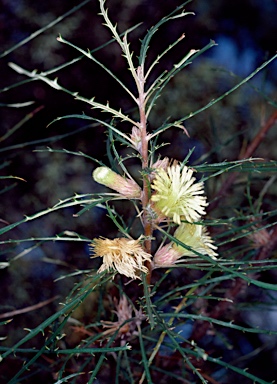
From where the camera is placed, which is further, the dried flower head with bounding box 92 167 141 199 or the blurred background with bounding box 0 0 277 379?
the blurred background with bounding box 0 0 277 379

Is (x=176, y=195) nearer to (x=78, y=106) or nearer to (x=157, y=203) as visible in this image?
(x=157, y=203)

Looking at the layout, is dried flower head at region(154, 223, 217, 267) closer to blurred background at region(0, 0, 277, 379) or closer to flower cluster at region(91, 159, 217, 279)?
flower cluster at region(91, 159, 217, 279)

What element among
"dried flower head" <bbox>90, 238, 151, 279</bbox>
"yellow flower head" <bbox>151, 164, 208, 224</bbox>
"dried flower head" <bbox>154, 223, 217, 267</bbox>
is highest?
"yellow flower head" <bbox>151, 164, 208, 224</bbox>

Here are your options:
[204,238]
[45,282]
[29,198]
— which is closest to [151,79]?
[29,198]

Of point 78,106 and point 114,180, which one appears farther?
point 78,106

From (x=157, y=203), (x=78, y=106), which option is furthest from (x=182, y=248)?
(x=78, y=106)

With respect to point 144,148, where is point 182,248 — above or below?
below

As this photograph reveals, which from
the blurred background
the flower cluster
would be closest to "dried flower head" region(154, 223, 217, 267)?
the flower cluster

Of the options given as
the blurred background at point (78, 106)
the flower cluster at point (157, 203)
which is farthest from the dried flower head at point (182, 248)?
the blurred background at point (78, 106)
